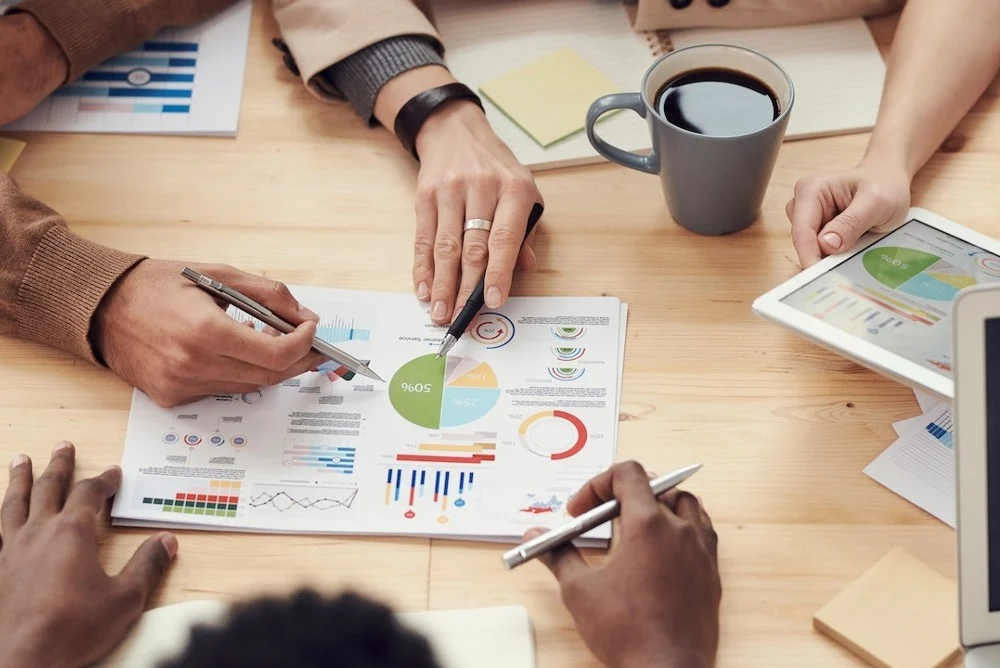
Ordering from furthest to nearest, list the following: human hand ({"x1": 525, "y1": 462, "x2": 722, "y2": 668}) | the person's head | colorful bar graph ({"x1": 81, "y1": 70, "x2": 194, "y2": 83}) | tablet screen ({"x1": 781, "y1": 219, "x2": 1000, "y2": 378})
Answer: colorful bar graph ({"x1": 81, "y1": 70, "x2": 194, "y2": 83}) → tablet screen ({"x1": 781, "y1": 219, "x2": 1000, "y2": 378}) → human hand ({"x1": 525, "y1": 462, "x2": 722, "y2": 668}) → the person's head

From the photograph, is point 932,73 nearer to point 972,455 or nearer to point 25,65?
point 972,455

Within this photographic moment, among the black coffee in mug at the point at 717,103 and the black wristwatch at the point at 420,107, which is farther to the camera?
the black wristwatch at the point at 420,107

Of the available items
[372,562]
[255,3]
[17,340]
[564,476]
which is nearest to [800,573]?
[564,476]

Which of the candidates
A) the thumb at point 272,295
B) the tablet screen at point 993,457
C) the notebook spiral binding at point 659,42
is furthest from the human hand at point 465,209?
the tablet screen at point 993,457

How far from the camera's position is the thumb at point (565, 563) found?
0.74 m

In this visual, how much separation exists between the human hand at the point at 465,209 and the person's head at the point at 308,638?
305 millimetres

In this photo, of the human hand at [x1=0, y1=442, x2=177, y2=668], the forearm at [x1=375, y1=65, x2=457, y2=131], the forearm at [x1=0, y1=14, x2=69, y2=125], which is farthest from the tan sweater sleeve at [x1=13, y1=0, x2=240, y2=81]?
the human hand at [x1=0, y1=442, x2=177, y2=668]

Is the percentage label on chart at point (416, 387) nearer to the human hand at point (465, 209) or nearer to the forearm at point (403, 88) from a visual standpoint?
the human hand at point (465, 209)

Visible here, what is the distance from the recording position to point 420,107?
1.07m

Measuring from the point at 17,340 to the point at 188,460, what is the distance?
0.79 feet

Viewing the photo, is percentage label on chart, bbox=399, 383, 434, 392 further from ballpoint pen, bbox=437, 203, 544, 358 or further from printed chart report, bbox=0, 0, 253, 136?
printed chart report, bbox=0, 0, 253, 136

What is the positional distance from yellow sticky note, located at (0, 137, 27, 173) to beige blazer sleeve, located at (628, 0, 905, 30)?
69 cm

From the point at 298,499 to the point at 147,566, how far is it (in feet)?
0.41

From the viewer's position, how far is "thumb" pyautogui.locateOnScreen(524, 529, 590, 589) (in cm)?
74
